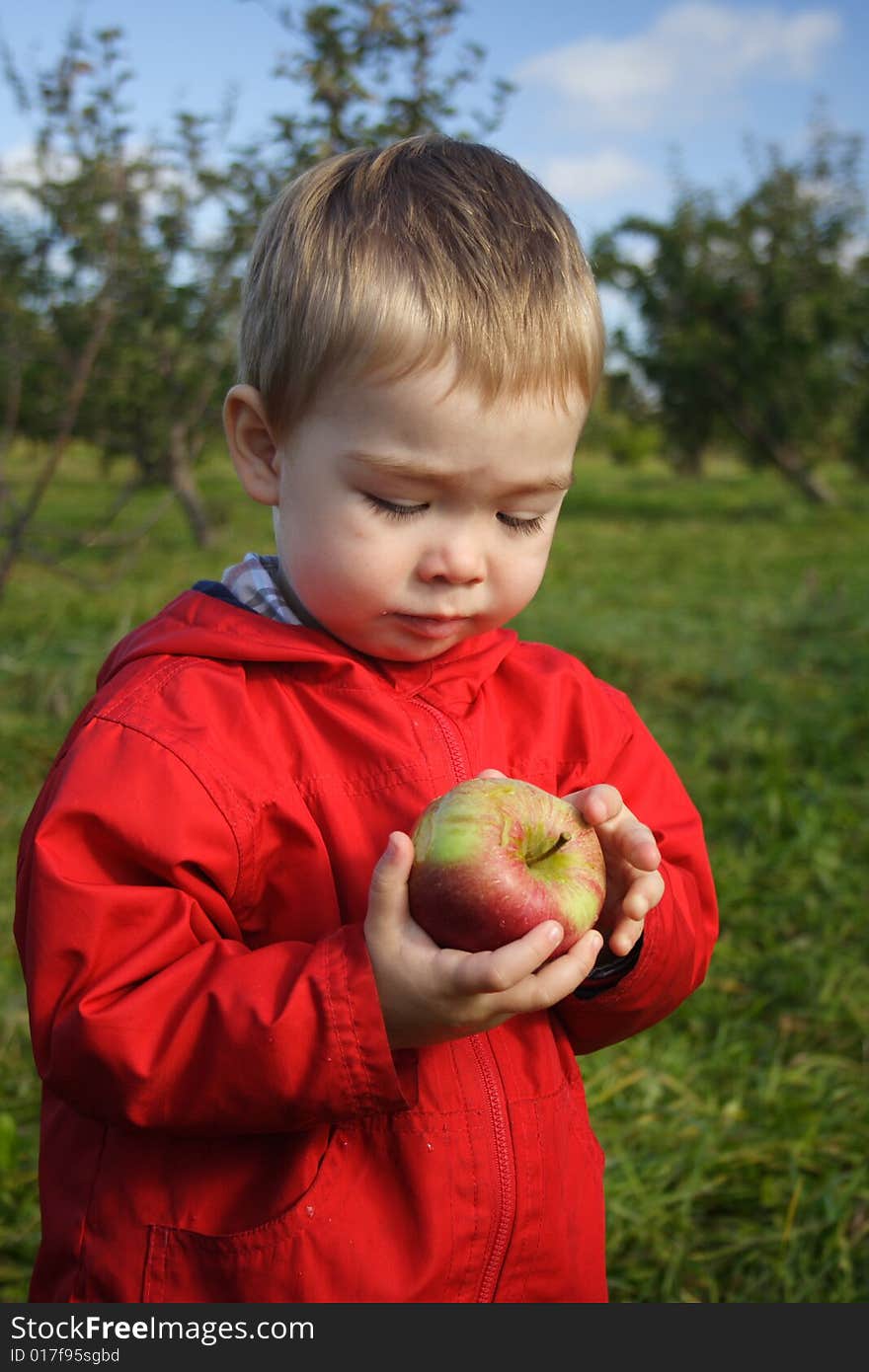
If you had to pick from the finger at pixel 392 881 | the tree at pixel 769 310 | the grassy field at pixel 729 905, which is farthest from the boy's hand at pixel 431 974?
the tree at pixel 769 310

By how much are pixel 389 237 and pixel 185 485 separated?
6848mm

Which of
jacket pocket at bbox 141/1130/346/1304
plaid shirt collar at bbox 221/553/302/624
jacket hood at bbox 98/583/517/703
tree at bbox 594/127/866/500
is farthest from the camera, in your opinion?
tree at bbox 594/127/866/500

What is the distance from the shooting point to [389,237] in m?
1.37

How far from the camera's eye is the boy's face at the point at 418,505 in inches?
51.8

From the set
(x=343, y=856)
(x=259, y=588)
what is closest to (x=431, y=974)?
(x=343, y=856)

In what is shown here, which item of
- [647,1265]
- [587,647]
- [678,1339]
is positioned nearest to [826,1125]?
[647,1265]

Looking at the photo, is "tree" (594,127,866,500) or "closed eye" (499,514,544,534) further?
"tree" (594,127,866,500)

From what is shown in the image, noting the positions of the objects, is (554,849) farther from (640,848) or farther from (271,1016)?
(271,1016)

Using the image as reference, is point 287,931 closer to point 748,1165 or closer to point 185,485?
point 748,1165

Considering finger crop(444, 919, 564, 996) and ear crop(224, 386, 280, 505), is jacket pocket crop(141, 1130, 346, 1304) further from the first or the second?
ear crop(224, 386, 280, 505)

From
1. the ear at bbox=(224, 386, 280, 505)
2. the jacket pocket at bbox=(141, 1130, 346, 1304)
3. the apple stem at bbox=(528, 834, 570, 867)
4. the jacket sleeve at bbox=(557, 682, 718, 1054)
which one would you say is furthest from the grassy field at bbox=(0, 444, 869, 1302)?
the ear at bbox=(224, 386, 280, 505)

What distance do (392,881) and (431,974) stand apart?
103 millimetres

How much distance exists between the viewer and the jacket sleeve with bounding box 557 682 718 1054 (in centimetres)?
151

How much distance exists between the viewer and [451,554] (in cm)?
137
